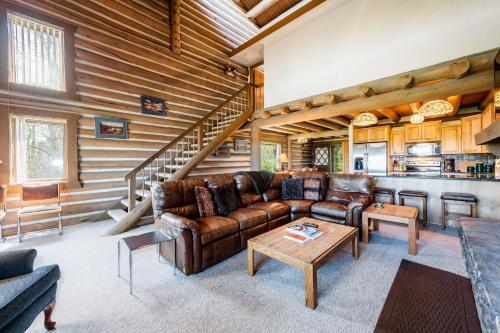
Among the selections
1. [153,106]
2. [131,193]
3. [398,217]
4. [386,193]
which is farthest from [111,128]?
[386,193]

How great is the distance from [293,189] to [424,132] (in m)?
4.71

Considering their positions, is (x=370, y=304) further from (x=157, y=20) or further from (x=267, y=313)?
(x=157, y=20)

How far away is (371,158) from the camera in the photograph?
6832 millimetres

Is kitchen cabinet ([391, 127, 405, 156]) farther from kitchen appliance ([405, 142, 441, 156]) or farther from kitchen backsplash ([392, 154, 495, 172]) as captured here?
kitchen backsplash ([392, 154, 495, 172])

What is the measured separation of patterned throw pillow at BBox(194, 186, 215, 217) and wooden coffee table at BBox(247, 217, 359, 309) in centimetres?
104

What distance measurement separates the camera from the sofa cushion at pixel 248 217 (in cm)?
299

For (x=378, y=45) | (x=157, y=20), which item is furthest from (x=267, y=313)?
(x=157, y=20)

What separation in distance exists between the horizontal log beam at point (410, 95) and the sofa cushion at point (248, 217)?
2.68 metres

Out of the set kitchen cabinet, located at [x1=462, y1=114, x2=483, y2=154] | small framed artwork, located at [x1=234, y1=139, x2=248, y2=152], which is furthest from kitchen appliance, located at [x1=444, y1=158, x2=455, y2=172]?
small framed artwork, located at [x1=234, y1=139, x2=248, y2=152]

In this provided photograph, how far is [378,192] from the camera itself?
462cm

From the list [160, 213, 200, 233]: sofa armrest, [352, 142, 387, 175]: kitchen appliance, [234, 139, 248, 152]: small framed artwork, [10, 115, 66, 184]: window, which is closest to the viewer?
[160, 213, 200, 233]: sofa armrest

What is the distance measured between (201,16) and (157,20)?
4.52 ft

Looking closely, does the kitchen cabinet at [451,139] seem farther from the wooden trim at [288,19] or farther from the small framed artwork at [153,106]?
the small framed artwork at [153,106]

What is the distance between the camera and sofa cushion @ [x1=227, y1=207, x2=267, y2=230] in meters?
2.99
